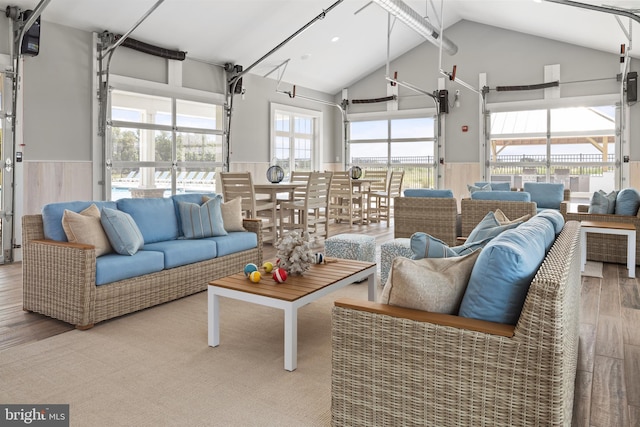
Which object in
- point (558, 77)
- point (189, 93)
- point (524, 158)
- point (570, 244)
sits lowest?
point (570, 244)

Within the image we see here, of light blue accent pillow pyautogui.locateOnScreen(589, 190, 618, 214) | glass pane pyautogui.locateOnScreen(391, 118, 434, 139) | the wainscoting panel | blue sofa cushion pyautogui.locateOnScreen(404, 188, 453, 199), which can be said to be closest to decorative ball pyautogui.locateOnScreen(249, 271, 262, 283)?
blue sofa cushion pyautogui.locateOnScreen(404, 188, 453, 199)

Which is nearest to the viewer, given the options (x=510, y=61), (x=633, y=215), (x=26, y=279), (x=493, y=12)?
(x=26, y=279)

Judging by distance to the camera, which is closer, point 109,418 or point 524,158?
point 109,418

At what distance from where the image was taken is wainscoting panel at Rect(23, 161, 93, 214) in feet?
18.7

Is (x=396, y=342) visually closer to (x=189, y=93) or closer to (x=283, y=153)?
(x=189, y=93)

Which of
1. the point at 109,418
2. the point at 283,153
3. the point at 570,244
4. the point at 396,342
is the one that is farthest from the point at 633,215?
the point at 283,153

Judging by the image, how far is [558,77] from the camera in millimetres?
9094

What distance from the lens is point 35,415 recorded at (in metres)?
2.12

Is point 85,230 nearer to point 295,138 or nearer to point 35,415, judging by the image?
point 35,415

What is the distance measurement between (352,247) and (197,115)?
465 centimetres

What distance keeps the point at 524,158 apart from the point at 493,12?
294 cm

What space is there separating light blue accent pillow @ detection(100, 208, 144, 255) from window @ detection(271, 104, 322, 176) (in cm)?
618

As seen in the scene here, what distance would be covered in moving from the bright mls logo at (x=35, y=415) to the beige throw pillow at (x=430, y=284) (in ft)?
4.99

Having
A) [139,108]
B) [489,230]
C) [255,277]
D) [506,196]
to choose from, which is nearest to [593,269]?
[506,196]
